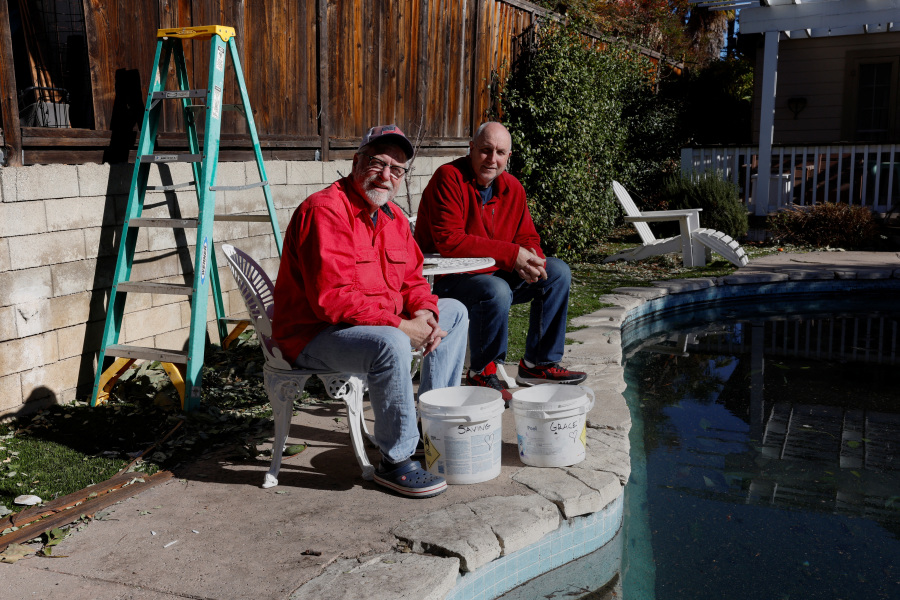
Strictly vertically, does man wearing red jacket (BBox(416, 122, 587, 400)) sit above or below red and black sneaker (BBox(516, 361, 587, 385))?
→ above

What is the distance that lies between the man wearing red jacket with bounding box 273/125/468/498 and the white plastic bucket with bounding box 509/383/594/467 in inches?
16.0

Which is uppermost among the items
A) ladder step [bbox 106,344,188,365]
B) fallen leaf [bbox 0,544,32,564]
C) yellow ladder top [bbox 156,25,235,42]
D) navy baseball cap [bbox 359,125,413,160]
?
yellow ladder top [bbox 156,25,235,42]

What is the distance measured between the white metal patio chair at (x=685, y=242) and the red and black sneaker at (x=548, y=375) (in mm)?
4300

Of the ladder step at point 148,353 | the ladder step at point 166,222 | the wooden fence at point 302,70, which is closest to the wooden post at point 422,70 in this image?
the wooden fence at point 302,70

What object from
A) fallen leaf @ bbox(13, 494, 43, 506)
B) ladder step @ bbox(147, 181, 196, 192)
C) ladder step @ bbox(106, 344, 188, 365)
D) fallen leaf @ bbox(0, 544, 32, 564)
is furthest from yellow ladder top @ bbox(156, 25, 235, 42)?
fallen leaf @ bbox(0, 544, 32, 564)

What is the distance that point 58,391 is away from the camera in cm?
370

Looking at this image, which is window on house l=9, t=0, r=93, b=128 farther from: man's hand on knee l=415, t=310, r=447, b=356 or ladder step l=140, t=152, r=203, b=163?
man's hand on knee l=415, t=310, r=447, b=356

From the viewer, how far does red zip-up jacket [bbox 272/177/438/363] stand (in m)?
2.74

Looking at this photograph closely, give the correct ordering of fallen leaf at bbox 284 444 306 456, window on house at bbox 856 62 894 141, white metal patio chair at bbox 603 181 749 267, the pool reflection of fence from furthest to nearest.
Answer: window on house at bbox 856 62 894 141, white metal patio chair at bbox 603 181 749 267, the pool reflection of fence, fallen leaf at bbox 284 444 306 456

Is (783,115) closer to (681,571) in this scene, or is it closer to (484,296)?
(484,296)

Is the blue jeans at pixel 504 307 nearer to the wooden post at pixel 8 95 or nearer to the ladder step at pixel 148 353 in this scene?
the ladder step at pixel 148 353

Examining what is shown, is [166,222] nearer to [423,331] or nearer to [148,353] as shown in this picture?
[148,353]

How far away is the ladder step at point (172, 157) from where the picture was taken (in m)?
3.83

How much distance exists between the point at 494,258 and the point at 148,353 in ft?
5.54
